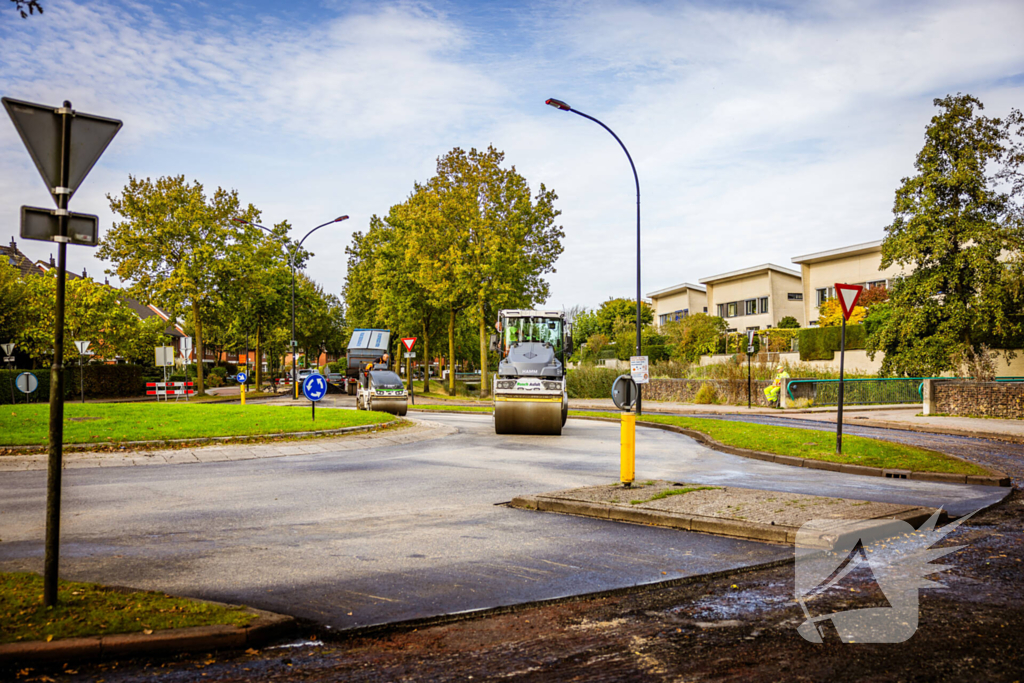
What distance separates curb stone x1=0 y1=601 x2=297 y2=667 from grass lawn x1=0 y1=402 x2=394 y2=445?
1207cm

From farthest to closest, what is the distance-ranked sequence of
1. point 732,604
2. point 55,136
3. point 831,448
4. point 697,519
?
1. point 831,448
2. point 697,519
3. point 732,604
4. point 55,136

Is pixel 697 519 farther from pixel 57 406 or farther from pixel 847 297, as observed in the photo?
pixel 847 297

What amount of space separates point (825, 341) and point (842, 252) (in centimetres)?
1323

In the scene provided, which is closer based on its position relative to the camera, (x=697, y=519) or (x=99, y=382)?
(x=697, y=519)

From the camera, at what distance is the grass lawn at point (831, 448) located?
12.3 meters

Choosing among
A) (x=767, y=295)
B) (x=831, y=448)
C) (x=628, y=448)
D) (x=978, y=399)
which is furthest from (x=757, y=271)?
(x=628, y=448)

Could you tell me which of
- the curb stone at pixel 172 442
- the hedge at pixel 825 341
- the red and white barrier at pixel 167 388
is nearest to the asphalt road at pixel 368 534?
the curb stone at pixel 172 442

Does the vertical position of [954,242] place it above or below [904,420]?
above

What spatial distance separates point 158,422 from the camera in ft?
60.0

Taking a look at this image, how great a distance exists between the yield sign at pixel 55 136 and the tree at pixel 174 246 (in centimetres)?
3844

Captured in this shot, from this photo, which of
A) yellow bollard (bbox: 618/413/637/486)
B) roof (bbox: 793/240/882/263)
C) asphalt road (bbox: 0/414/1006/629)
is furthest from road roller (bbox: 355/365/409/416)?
roof (bbox: 793/240/882/263)

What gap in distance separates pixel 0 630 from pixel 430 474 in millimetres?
7760

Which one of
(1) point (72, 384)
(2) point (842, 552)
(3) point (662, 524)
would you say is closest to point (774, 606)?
(2) point (842, 552)

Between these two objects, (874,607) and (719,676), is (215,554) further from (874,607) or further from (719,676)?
(874,607)
